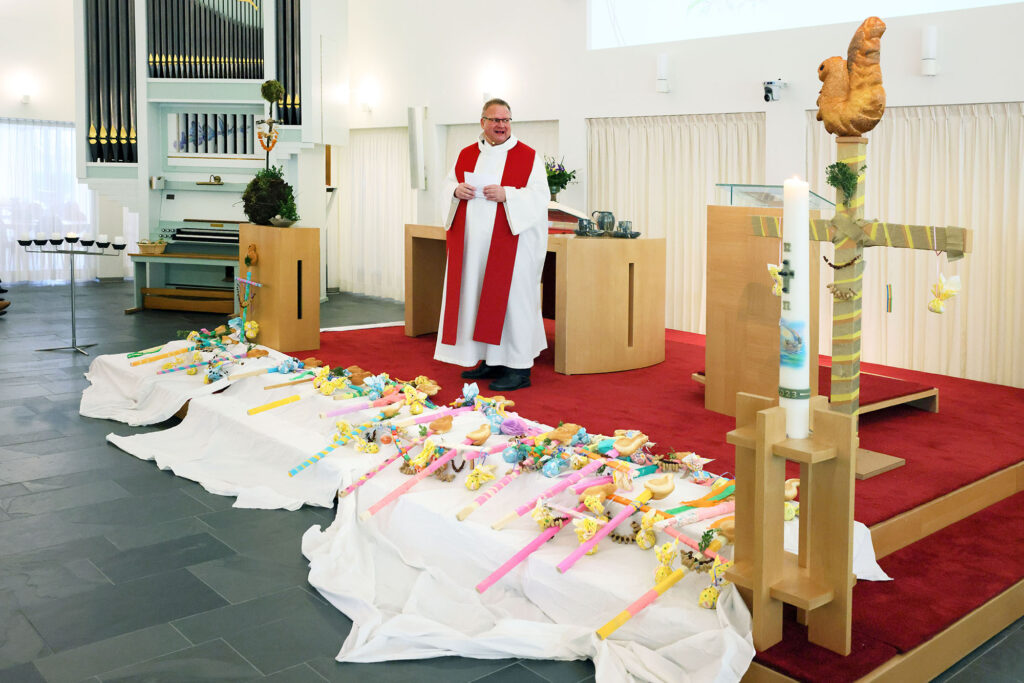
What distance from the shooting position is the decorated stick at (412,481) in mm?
4000

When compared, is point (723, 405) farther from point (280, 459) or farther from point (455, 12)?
point (455, 12)

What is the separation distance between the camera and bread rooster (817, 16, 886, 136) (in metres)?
2.87

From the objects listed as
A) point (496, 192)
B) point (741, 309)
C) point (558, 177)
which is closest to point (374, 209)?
point (558, 177)

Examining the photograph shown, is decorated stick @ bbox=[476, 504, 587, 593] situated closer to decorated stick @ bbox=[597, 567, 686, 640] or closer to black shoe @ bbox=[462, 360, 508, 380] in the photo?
decorated stick @ bbox=[597, 567, 686, 640]

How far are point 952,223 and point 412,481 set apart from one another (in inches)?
165

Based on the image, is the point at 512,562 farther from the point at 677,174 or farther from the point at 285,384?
the point at 677,174

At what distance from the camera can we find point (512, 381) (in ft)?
18.5

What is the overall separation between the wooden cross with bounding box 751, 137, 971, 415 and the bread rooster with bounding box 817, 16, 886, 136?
7 cm

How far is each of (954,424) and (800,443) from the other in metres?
2.55

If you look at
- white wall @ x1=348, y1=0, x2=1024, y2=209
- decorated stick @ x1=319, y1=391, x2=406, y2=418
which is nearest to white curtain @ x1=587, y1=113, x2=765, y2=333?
white wall @ x1=348, y1=0, x2=1024, y2=209

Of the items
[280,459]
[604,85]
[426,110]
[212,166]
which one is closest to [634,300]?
[280,459]

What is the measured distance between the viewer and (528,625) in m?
3.10

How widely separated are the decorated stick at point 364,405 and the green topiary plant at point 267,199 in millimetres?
2193

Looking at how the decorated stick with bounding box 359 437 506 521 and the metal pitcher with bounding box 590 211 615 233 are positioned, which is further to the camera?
the metal pitcher with bounding box 590 211 615 233
